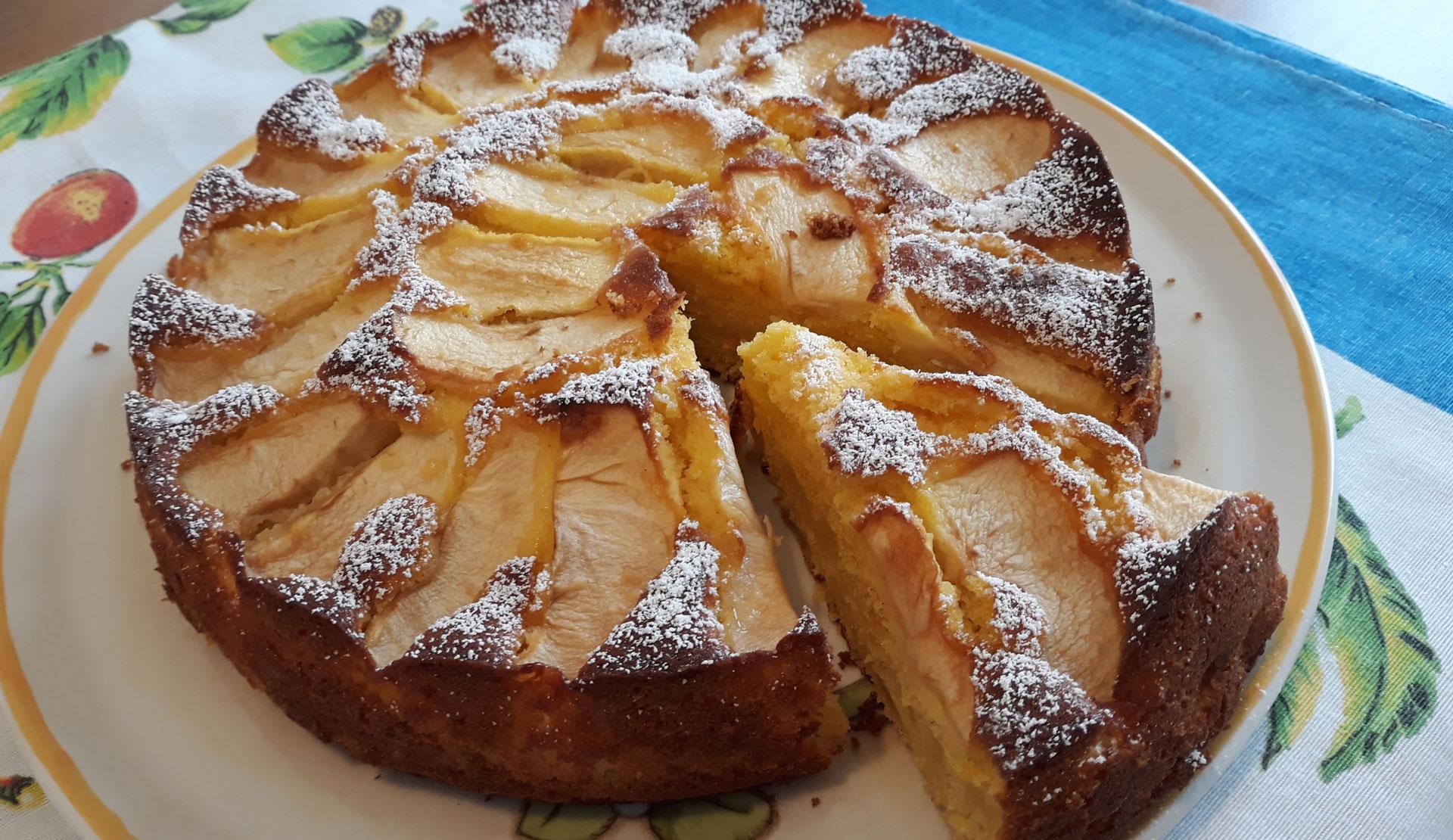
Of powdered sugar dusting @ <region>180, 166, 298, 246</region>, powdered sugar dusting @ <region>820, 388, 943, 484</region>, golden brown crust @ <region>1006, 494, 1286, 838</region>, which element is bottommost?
golden brown crust @ <region>1006, 494, 1286, 838</region>

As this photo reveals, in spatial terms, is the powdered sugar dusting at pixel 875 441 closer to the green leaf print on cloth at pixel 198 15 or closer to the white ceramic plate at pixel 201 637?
the white ceramic plate at pixel 201 637

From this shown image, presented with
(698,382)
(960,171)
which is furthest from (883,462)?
(960,171)

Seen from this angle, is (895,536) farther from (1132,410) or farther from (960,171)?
(960,171)

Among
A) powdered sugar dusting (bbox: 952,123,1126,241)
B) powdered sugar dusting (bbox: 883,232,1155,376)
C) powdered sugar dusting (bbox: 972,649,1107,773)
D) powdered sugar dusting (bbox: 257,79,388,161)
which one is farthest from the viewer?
powdered sugar dusting (bbox: 257,79,388,161)

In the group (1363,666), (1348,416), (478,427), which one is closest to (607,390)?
(478,427)

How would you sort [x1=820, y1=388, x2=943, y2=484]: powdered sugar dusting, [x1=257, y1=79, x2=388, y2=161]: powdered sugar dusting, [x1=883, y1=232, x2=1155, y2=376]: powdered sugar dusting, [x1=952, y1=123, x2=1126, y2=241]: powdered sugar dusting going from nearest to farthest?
1. [x1=820, y1=388, x2=943, y2=484]: powdered sugar dusting
2. [x1=883, y1=232, x2=1155, y2=376]: powdered sugar dusting
3. [x1=952, y1=123, x2=1126, y2=241]: powdered sugar dusting
4. [x1=257, y1=79, x2=388, y2=161]: powdered sugar dusting

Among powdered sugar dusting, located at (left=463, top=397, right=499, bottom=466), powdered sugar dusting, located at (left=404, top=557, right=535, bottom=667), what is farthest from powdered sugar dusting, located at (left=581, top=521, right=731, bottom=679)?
powdered sugar dusting, located at (left=463, top=397, right=499, bottom=466)

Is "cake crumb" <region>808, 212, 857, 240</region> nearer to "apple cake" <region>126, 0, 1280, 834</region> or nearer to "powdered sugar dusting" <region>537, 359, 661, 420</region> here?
"apple cake" <region>126, 0, 1280, 834</region>
